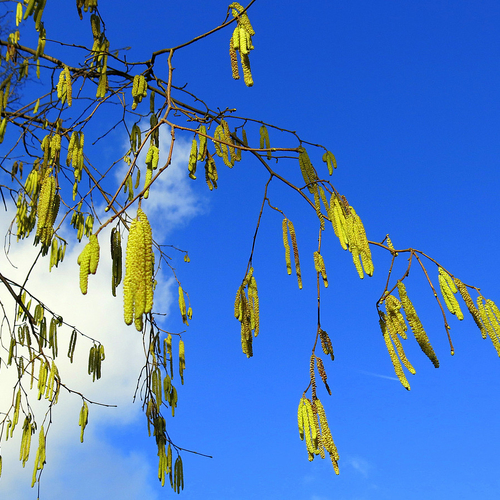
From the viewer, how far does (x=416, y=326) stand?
1.54m

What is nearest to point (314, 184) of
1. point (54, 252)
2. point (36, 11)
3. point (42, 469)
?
point (36, 11)

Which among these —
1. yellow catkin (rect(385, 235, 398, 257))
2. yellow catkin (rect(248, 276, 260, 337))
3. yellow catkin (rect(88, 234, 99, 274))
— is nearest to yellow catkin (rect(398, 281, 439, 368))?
yellow catkin (rect(385, 235, 398, 257))

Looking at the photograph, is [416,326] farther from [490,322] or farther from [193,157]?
[193,157]

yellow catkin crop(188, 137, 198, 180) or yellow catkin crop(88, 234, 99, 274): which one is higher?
yellow catkin crop(188, 137, 198, 180)

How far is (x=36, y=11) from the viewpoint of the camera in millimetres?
1539

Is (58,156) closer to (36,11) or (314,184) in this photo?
(36,11)

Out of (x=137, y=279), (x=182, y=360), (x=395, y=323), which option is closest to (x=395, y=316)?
(x=395, y=323)

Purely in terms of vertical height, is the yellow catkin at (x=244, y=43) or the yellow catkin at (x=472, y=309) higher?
the yellow catkin at (x=244, y=43)

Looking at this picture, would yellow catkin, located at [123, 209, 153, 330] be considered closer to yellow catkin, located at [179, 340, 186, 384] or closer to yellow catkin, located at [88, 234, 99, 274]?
yellow catkin, located at [88, 234, 99, 274]

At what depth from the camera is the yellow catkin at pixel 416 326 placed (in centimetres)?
150

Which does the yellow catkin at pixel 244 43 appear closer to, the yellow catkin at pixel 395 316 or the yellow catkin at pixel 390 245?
the yellow catkin at pixel 390 245

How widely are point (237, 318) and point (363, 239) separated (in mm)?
507

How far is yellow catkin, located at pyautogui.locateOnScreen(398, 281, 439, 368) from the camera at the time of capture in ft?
4.91

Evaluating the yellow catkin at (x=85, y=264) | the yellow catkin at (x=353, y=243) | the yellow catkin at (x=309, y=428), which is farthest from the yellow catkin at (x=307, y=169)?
the yellow catkin at (x=85, y=264)
